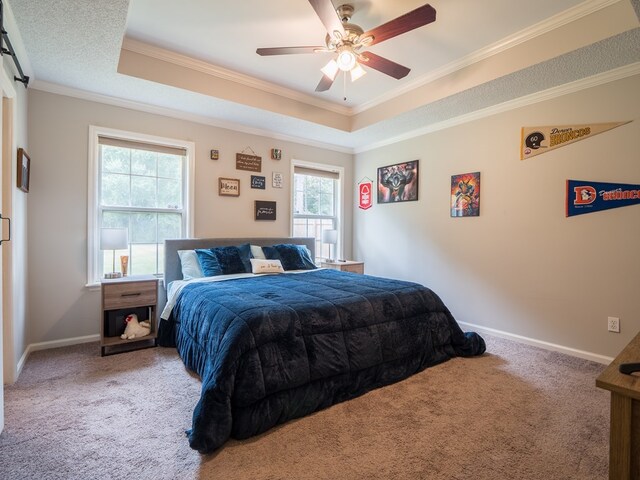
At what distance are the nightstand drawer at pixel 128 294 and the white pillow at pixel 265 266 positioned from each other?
3.32 ft

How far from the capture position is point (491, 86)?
10.1ft

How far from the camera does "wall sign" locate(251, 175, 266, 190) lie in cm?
441

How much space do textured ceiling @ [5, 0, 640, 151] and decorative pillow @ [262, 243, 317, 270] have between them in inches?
62.6

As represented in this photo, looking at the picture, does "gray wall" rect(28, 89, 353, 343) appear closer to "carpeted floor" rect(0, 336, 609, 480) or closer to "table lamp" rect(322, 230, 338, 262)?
"carpeted floor" rect(0, 336, 609, 480)

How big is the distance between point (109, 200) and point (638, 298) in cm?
500

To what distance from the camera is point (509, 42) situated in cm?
279

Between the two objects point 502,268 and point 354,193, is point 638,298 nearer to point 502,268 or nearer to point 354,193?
point 502,268

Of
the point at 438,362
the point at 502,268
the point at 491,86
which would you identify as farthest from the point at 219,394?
the point at 491,86

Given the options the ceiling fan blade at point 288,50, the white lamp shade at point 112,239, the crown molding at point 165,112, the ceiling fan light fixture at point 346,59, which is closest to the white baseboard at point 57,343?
the white lamp shade at point 112,239

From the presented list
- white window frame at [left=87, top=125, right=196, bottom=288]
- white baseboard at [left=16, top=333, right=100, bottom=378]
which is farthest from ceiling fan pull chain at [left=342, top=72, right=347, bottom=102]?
white baseboard at [left=16, top=333, right=100, bottom=378]

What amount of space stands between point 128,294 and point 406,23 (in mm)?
3179

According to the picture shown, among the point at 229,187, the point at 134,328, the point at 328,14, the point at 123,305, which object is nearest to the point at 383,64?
the point at 328,14

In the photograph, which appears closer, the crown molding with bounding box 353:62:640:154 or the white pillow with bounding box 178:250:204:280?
the crown molding with bounding box 353:62:640:154

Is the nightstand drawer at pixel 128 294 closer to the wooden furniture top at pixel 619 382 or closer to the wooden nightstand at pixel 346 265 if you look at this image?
the wooden nightstand at pixel 346 265
